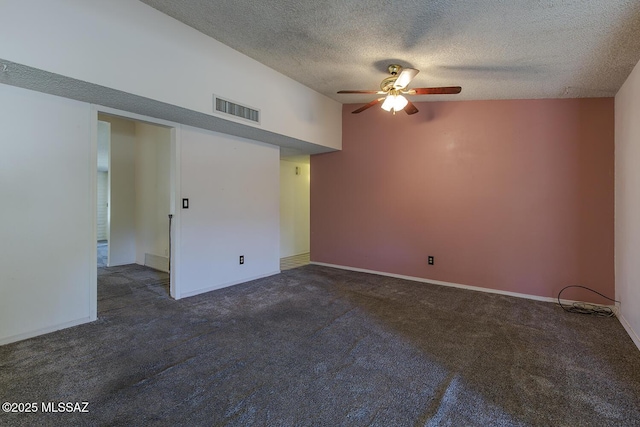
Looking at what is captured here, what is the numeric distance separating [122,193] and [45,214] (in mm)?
3050

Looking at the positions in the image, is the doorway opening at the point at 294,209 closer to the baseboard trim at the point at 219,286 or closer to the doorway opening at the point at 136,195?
the baseboard trim at the point at 219,286

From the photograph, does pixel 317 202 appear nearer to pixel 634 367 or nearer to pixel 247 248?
pixel 247 248

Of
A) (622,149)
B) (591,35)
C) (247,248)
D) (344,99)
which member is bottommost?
(247,248)

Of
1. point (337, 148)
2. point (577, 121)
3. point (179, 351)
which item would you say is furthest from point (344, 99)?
point (179, 351)

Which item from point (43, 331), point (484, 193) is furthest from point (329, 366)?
point (484, 193)

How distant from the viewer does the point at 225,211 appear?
3936 mm

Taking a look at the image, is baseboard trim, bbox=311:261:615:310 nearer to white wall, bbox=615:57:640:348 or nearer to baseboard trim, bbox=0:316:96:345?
white wall, bbox=615:57:640:348

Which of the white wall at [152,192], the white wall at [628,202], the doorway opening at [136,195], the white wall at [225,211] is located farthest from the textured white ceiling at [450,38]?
the doorway opening at [136,195]

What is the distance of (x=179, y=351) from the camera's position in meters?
2.22

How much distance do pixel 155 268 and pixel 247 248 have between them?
6.46ft

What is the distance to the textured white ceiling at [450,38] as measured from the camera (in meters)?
2.04

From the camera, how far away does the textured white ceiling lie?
6.68 ft

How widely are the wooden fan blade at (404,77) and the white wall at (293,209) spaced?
3551 millimetres

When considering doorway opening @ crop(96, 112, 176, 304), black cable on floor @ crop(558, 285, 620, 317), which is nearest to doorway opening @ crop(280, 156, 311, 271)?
doorway opening @ crop(96, 112, 176, 304)
